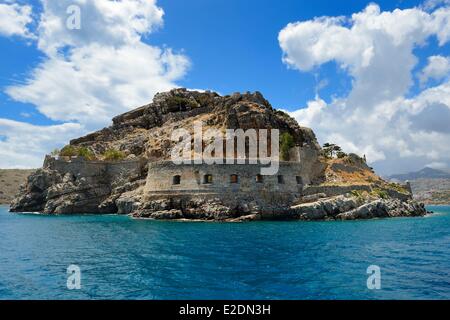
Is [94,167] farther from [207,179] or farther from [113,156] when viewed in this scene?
[207,179]

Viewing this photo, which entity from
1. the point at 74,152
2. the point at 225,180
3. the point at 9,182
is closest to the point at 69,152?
the point at 74,152

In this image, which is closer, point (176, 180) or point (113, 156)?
point (176, 180)

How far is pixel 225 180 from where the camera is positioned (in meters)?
35.7

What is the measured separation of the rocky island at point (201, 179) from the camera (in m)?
35.8

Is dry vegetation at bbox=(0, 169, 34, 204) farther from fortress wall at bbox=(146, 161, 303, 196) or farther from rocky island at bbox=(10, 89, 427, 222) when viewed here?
fortress wall at bbox=(146, 161, 303, 196)

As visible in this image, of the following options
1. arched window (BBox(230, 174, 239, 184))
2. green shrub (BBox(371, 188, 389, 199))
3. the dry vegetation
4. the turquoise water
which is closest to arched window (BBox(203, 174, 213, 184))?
arched window (BBox(230, 174, 239, 184))

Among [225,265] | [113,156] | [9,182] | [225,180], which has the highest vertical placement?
[113,156]

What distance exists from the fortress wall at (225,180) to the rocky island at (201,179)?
0.10 m

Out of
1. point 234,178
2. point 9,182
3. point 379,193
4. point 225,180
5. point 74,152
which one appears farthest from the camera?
point 9,182

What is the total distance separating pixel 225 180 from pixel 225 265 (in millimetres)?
21312

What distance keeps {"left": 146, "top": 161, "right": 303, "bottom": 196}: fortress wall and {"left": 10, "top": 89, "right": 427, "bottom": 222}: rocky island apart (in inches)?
3.9

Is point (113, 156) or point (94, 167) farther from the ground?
point (113, 156)

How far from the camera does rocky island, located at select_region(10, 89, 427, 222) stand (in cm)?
3575

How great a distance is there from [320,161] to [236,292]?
3640cm
